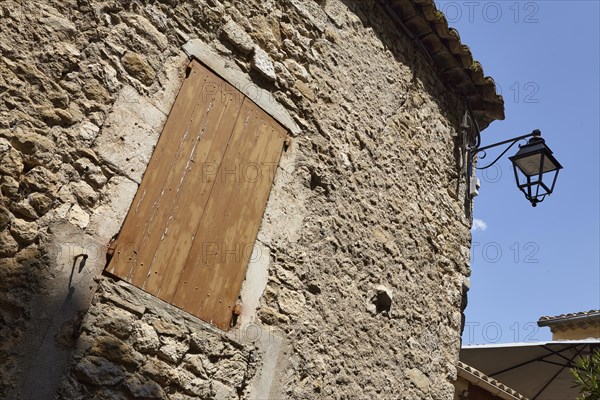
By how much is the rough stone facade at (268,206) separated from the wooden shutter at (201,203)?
3.4 inches

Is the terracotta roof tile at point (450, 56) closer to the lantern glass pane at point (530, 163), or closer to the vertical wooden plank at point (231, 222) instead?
the lantern glass pane at point (530, 163)

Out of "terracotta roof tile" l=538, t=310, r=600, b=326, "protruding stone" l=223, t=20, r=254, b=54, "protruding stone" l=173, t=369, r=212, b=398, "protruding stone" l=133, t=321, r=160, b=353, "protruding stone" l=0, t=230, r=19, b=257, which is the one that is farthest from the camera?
"terracotta roof tile" l=538, t=310, r=600, b=326

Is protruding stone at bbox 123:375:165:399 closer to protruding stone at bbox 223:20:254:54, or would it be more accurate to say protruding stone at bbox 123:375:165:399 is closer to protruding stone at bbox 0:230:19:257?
protruding stone at bbox 0:230:19:257

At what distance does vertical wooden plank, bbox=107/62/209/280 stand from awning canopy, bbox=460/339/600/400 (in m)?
5.65

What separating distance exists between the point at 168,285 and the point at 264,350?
0.75 meters

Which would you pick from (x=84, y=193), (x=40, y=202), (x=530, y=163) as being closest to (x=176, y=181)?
(x=84, y=193)

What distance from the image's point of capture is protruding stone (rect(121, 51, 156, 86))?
3.15 metres

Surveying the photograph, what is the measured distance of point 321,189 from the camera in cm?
414

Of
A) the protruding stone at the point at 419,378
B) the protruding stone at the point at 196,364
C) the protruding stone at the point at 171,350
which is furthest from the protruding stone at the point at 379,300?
the protruding stone at the point at 171,350

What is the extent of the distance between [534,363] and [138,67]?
6585mm

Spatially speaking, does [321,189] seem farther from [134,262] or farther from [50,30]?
[50,30]

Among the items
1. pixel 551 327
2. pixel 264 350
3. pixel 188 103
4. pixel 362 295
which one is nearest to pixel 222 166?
pixel 188 103

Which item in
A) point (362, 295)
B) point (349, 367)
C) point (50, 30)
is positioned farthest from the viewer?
point (362, 295)

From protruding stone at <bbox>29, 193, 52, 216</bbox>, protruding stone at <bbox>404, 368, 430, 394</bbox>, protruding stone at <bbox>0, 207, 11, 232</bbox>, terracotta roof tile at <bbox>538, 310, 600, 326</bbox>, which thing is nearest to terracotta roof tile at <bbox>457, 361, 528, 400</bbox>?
protruding stone at <bbox>404, 368, 430, 394</bbox>
